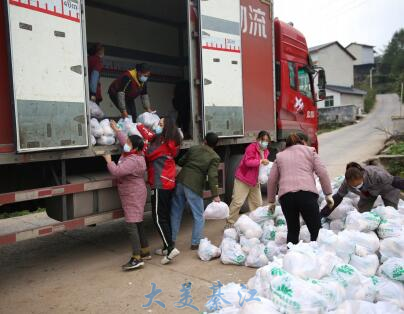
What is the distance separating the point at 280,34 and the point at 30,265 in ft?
17.1

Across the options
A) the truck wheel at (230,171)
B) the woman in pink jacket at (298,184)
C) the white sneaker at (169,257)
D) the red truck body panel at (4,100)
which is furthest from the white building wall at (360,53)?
the red truck body panel at (4,100)

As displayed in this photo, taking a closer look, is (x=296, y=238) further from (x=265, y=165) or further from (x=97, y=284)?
(x=97, y=284)

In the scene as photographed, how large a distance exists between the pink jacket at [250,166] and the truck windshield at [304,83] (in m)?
2.84

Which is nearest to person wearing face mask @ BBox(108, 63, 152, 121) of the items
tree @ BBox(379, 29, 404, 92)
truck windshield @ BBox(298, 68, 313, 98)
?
truck windshield @ BBox(298, 68, 313, 98)

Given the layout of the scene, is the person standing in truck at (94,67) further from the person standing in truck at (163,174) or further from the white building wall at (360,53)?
the white building wall at (360,53)

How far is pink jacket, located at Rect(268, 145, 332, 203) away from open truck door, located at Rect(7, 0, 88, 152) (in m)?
1.98

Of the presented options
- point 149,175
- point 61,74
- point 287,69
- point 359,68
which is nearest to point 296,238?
point 149,175

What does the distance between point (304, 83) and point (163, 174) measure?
4449 mm

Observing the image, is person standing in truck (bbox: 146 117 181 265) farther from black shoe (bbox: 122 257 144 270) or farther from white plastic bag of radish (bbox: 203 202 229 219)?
white plastic bag of radish (bbox: 203 202 229 219)

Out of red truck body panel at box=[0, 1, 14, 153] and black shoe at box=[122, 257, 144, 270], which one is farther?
black shoe at box=[122, 257, 144, 270]

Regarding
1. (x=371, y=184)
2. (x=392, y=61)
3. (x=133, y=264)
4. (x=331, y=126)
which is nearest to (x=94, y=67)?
(x=133, y=264)

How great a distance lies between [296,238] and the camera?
4398 millimetres

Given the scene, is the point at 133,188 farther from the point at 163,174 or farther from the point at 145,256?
the point at 145,256

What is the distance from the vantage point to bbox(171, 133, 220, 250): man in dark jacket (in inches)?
196
